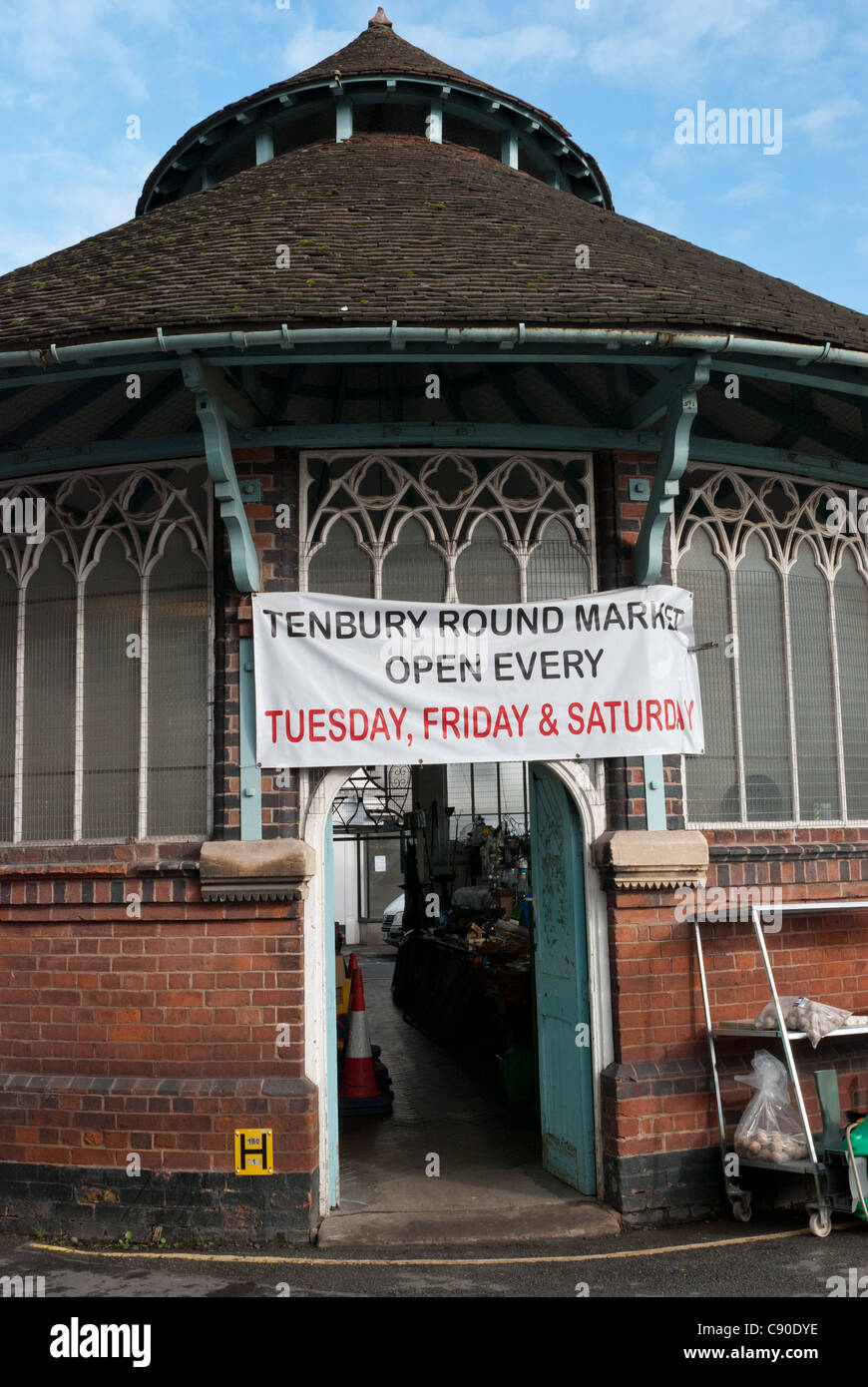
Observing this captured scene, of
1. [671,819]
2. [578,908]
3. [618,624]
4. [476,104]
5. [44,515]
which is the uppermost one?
[476,104]

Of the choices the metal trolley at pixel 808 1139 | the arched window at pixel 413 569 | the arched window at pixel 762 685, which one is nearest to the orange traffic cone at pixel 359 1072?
the metal trolley at pixel 808 1139

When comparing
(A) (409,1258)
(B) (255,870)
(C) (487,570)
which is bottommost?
(A) (409,1258)

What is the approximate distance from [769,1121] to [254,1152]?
113 inches

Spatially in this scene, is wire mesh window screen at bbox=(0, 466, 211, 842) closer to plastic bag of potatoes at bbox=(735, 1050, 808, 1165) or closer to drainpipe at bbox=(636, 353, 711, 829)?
drainpipe at bbox=(636, 353, 711, 829)

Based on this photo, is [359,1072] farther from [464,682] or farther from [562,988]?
[464,682]

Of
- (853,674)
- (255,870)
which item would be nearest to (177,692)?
(255,870)

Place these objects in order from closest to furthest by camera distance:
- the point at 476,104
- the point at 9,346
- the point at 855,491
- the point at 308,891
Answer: the point at 9,346 < the point at 308,891 < the point at 855,491 < the point at 476,104

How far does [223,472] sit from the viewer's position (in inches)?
252

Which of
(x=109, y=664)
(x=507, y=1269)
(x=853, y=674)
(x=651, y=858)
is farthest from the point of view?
(x=853, y=674)

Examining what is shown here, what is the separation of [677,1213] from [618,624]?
3.42 m

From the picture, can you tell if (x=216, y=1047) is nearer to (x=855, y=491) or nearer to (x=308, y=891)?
(x=308, y=891)

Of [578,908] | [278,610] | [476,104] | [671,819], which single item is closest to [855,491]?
[671,819]

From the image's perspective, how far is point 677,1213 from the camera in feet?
21.2

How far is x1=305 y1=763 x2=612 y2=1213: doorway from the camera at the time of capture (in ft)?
21.7
